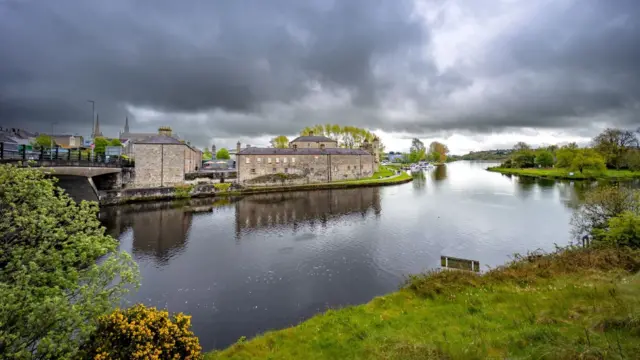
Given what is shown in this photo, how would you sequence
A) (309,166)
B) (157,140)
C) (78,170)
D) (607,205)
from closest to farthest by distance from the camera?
1. (607,205)
2. (78,170)
3. (157,140)
4. (309,166)

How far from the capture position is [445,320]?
256 inches

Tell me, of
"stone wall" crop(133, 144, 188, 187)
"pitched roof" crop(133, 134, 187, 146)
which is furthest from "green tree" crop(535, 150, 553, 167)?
"pitched roof" crop(133, 134, 187, 146)

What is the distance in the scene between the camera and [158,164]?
3048 cm

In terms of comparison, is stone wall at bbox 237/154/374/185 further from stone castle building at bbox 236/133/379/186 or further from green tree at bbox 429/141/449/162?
green tree at bbox 429/141/449/162

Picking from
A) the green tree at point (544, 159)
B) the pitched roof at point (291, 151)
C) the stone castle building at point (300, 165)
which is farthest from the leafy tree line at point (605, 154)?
the pitched roof at point (291, 151)

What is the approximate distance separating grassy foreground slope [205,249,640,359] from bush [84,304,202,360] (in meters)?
1.02

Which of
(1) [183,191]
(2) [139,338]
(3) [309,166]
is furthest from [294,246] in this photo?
(3) [309,166]

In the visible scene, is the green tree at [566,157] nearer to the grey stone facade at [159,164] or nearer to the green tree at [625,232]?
the green tree at [625,232]

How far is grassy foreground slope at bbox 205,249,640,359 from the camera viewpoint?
14.9 feet

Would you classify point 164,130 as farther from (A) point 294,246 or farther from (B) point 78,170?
(A) point 294,246

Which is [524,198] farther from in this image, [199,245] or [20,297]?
[20,297]

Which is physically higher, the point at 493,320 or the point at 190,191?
the point at 190,191

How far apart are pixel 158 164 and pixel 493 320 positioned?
105 ft

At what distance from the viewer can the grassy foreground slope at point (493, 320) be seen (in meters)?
4.55
